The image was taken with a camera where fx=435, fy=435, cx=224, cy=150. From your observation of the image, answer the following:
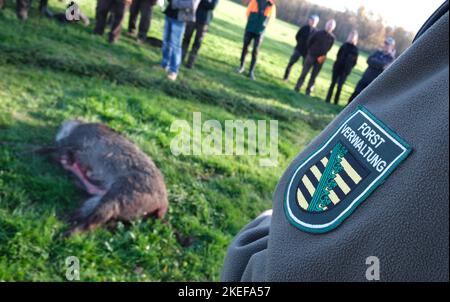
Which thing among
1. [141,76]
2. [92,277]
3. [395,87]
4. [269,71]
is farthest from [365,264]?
[269,71]

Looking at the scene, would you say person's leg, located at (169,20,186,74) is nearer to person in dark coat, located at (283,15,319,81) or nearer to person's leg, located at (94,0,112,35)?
person's leg, located at (94,0,112,35)

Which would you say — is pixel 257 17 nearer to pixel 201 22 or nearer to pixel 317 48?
pixel 201 22

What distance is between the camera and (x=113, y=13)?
28.7ft

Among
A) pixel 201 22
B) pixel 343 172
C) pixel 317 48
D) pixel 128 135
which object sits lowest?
pixel 128 135

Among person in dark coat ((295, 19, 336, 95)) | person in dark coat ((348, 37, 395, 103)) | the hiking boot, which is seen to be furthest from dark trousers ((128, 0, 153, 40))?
person in dark coat ((348, 37, 395, 103))

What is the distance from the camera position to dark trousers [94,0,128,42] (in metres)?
7.91

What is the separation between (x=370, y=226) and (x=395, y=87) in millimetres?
298

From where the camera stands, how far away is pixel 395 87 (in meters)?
0.86

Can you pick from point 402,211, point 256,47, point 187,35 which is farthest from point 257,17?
point 402,211

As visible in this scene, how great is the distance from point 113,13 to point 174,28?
1832mm

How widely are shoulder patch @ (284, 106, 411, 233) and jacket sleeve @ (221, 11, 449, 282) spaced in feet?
0.05

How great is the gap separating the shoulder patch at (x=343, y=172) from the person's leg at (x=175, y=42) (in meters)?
7.11
